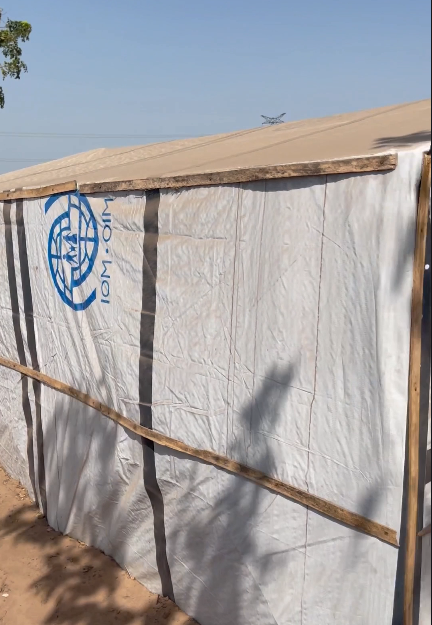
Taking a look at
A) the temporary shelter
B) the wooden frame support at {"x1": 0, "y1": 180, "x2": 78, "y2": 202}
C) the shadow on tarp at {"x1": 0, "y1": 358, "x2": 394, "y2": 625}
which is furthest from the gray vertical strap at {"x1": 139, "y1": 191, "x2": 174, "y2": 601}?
the wooden frame support at {"x1": 0, "y1": 180, "x2": 78, "y2": 202}

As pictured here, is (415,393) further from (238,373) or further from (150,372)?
(150,372)

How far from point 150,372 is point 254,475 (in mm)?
947

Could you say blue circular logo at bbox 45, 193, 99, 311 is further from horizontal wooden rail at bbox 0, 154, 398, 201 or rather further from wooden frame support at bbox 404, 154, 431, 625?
wooden frame support at bbox 404, 154, 431, 625

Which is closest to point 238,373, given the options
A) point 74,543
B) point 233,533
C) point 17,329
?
point 233,533

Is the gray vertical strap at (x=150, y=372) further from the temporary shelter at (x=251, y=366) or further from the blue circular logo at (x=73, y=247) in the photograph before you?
the blue circular logo at (x=73, y=247)

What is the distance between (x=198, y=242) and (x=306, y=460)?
1.23 m

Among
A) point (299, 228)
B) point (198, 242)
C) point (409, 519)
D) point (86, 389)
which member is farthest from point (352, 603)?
point (86, 389)

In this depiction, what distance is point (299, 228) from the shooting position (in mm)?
2652

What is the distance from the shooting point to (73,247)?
13.6ft

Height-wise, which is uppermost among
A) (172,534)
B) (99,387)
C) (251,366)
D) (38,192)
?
(38,192)

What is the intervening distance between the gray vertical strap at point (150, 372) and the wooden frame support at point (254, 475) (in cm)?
14

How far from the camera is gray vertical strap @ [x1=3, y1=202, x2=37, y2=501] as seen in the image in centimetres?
493

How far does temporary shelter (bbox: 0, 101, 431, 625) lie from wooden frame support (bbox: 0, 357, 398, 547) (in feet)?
0.04

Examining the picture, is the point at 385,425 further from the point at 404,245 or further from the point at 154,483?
the point at 154,483
